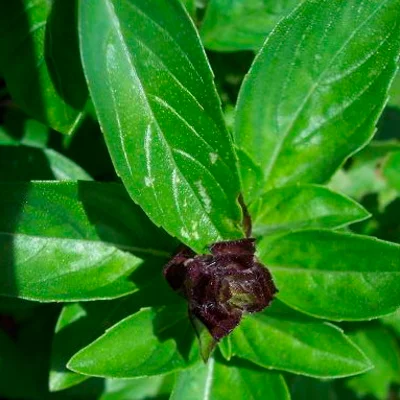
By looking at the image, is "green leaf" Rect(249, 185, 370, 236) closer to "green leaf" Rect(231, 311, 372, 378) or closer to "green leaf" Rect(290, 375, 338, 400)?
"green leaf" Rect(231, 311, 372, 378)

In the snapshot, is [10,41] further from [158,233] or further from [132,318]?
[132,318]

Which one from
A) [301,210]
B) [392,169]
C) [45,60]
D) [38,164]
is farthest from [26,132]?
[392,169]

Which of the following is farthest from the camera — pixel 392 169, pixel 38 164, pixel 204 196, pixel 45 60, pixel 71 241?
pixel 392 169

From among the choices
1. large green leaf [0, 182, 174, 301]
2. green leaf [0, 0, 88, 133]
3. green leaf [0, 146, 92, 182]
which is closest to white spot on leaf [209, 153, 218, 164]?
large green leaf [0, 182, 174, 301]

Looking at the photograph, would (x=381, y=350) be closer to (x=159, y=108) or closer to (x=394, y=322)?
(x=394, y=322)

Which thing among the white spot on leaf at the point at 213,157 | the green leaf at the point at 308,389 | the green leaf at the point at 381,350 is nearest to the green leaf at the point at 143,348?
the white spot on leaf at the point at 213,157

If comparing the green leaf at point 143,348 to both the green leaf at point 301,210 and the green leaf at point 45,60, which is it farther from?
the green leaf at point 45,60

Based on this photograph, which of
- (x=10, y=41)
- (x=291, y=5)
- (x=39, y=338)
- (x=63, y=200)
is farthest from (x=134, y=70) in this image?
(x=39, y=338)
